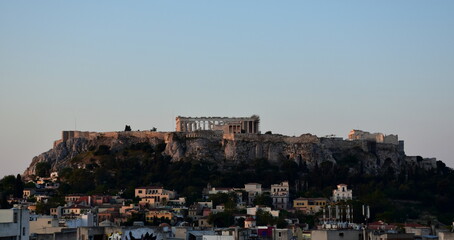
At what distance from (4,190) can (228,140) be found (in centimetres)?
2776

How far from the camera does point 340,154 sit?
138m

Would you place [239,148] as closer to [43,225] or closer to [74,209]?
[74,209]

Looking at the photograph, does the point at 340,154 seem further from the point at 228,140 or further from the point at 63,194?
the point at 63,194

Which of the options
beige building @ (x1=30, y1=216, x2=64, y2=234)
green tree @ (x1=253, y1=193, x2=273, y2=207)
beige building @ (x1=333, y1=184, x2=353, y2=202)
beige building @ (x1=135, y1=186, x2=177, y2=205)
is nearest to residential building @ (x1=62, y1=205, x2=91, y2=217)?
beige building @ (x1=135, y1=186, x2=177, y2=205)

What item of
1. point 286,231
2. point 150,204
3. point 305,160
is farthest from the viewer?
point 305,160

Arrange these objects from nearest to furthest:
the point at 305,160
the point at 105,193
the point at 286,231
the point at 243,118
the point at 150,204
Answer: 1. the point at 286,231
2. the point at 150,204
3. the point at 105,193
4. the point at 305,160
5. the point at 243,118

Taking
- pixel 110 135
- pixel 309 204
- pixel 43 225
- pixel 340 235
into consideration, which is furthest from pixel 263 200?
pixel 340 235

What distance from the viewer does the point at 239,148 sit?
5310 inches

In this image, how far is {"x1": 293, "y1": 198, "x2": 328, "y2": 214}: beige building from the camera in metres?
112

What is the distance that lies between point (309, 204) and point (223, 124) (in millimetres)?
32689

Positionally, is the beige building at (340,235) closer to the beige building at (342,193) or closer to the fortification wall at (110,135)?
the beige building at (342,193)

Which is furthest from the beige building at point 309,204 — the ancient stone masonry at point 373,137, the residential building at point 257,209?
the ancient stone masonry at point 373,137

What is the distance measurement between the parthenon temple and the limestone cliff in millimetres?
4792

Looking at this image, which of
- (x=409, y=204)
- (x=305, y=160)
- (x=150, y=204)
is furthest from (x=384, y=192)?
(x=150, y=204)
